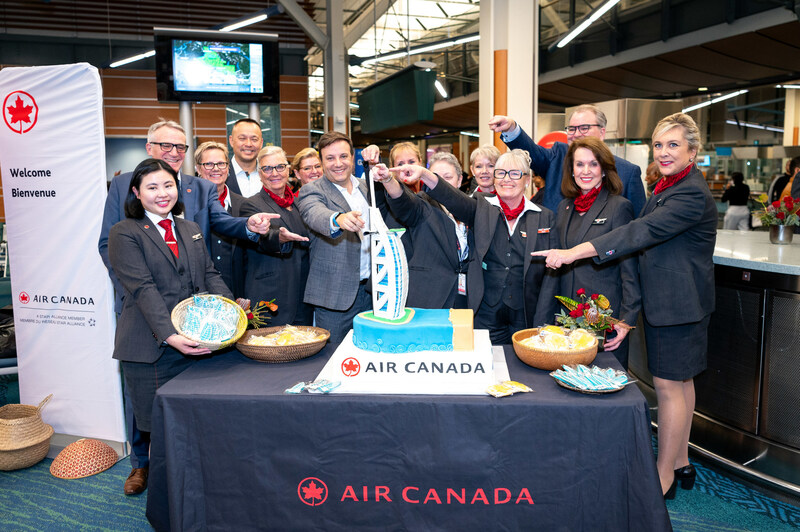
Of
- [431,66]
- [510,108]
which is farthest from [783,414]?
[431,66]

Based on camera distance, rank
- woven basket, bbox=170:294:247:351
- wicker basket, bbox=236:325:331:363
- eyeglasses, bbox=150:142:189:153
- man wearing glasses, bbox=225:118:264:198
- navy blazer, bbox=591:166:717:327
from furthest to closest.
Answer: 1. man wearing glasses, bbox=225:118:264:198
2. eyeglasses, bbox=150:142:189:153
3. navy blazer, bbox=591:166:717:327
4. wicker basket, bbox=236:325:331:363
5. woven basket, bbox=170:294:247:351

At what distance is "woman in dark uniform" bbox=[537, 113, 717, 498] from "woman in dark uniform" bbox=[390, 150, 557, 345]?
0.95 ft

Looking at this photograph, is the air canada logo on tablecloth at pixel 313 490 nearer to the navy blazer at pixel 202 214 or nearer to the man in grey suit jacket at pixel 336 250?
the man in grey suit jacket at pixel 336 250

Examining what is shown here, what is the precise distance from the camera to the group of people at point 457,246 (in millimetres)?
2383

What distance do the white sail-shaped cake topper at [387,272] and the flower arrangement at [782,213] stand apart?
2.87m

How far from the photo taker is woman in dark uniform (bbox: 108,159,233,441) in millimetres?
2305

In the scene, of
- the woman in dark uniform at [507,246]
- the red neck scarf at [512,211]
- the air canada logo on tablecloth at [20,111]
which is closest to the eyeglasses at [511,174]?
the woman in dark uniform at [507,246]

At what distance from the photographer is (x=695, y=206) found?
7.79ft

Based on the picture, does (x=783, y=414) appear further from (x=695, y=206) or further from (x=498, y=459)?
(x=498, y=459)

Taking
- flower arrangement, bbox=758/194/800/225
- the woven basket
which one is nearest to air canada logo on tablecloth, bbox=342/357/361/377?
the woven basket

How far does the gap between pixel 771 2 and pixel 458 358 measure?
701 centimetres

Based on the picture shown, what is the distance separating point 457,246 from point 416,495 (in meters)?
1.28

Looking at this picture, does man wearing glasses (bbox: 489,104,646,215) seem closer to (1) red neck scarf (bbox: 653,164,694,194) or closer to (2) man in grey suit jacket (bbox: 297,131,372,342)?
(1) red neck scarf (bbox: 653,164,694,194)

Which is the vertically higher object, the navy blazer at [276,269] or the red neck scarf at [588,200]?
the red neck scarf at [588,200]
